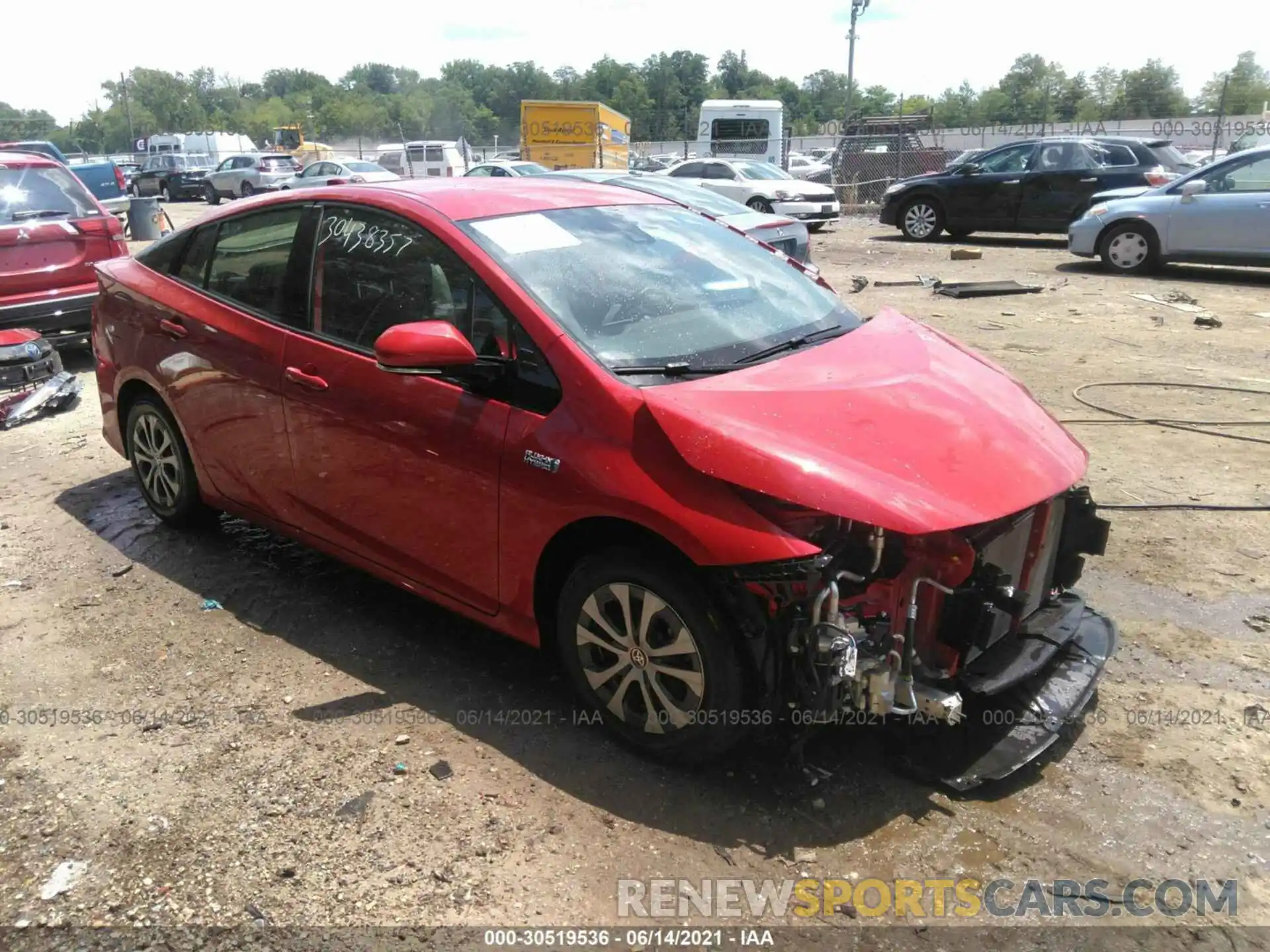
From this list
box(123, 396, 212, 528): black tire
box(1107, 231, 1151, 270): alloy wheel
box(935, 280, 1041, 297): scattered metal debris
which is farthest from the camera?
box(1107, 231, 1151, 270): alloy wheel

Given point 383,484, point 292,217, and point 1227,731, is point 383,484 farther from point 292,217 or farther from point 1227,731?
point 1227,731

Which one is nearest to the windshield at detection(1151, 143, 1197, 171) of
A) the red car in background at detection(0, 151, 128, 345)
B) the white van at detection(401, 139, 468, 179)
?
the red car in background at detection(0, 151, 128, 345)

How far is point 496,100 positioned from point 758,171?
355 ft

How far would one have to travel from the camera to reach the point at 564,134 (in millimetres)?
30766

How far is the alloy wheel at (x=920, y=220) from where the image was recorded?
56.2 ft

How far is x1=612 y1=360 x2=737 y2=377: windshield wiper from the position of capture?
3.01 m

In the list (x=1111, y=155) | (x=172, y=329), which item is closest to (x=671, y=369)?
(x=172, y=329)

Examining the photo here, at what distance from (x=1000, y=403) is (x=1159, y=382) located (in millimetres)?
5005

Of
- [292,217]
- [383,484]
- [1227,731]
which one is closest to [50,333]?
[292,217]

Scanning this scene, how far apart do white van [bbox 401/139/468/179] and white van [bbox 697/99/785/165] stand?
11.8m

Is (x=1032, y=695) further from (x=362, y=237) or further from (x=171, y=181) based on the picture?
(x=171, y=181)

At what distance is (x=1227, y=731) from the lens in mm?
3258

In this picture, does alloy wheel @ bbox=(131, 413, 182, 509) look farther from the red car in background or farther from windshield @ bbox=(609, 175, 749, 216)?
windshield @ bbox=(609, 175, 749, 216)

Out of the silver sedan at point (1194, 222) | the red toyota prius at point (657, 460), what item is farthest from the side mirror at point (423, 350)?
the silver sedan at point (1194, 222)
